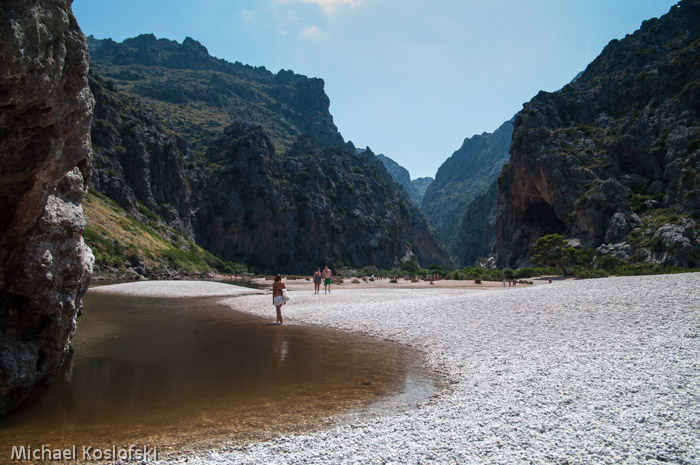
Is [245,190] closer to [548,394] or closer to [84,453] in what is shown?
[84,453]

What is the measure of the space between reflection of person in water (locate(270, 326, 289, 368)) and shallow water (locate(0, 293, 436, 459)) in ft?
0.12

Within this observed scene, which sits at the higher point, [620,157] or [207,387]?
[620,157]

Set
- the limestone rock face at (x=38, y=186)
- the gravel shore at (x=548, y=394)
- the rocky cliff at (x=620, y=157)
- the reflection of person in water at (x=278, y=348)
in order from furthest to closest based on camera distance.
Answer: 1. the rocky cliff at (x=620, y=157)
2. the reflection of person in water at (x=278, y=348)
3. the limestone rock face at (x=38, y=186)
4. the gravel shore at (x=548, y=394)

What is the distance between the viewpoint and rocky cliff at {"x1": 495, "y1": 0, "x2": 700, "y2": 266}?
57312 mm

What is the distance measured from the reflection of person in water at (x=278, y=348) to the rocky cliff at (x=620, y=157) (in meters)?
52.3

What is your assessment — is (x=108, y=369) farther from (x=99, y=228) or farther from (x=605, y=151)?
(x=605, y=151)

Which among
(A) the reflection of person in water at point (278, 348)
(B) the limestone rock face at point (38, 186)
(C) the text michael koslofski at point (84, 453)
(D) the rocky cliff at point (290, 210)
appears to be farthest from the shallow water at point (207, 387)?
(D) the rocky cliff at point (290, 210)

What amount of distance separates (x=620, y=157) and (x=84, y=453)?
93927 mm

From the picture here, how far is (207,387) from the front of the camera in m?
9.52

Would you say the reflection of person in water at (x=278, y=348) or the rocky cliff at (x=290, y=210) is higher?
the rocky cliff at (x=290, y=210)

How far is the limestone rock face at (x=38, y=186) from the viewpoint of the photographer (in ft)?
20.4

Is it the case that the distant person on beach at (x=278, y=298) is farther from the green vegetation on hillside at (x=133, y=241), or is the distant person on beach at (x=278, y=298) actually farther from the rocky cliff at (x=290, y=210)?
the rocky cliff at (x=290, y=210)

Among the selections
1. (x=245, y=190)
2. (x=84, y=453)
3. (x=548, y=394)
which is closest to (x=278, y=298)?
(x=84, y=453)

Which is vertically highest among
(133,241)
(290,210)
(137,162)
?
(137,162)
